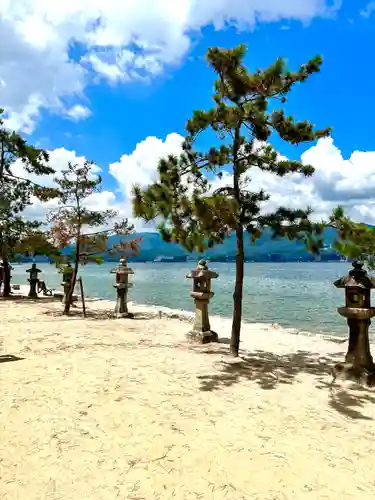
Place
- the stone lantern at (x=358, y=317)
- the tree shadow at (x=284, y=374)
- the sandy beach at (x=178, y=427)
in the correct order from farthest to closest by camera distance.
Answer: the stone lantern at (x=358, y=317) < the tree shadow at (x=284, y=374) < the sandy beach at (x=178, y=427)

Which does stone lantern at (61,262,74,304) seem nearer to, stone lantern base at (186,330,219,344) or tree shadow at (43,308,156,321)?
tree shadow at (43,308,156,321)

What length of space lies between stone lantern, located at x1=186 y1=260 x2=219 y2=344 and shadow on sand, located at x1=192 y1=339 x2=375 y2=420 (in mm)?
541

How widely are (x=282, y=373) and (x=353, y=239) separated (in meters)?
3.21

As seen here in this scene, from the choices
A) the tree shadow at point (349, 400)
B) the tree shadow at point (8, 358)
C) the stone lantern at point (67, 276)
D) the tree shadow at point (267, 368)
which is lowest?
the tree shadow at point (267, 368)

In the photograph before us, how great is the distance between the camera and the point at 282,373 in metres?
8.38

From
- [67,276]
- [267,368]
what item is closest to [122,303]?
[67,276]

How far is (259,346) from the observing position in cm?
1158

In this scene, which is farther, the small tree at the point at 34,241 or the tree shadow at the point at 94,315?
the small tree at the point at 34,241

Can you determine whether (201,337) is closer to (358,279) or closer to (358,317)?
(358,317)

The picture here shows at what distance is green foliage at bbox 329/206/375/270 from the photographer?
6961 mm

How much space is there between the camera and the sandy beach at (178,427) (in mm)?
4117

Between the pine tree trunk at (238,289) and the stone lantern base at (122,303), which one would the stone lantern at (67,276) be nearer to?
the stone lantern base at (122,303)

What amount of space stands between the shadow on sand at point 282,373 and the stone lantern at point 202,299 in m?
0.54

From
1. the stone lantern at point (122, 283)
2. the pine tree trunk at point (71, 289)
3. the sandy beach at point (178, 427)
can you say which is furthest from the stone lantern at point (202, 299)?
the pine tree trunk at point (71, 289)
